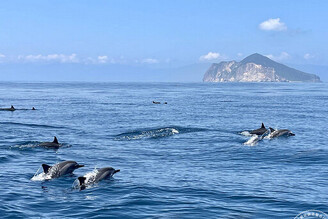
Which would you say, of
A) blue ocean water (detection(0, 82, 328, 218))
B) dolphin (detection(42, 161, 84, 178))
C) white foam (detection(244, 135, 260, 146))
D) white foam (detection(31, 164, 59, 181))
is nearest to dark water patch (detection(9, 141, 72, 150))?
blue ocean water (detection(0, 82, 328, 218))

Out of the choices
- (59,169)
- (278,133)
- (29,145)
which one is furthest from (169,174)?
(278,133)

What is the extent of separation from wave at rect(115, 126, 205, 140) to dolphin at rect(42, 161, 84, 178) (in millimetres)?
15004

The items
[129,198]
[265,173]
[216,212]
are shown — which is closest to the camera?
[216,212]

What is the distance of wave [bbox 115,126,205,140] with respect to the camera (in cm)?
3903

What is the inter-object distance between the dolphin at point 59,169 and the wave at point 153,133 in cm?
1500

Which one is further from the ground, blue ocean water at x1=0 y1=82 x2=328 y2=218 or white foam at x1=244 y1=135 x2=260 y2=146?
white foam at x1=244 y1=135 x2=260 y2=146

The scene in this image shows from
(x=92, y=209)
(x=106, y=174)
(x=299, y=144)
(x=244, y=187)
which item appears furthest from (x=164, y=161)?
(x=299, y=144)

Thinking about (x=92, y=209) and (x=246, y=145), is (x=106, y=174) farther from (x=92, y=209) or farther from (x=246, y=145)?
(x=246, y=145)

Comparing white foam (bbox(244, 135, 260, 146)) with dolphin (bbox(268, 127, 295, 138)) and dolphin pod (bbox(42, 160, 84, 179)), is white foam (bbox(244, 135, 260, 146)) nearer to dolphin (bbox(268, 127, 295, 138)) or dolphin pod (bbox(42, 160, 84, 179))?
dolphin (bbox(268, 127, 295, 138))

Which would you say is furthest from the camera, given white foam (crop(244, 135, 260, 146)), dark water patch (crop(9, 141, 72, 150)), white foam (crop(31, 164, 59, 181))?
white foam (crop(244, 135, 260, 146))

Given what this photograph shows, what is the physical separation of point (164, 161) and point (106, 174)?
6.28m

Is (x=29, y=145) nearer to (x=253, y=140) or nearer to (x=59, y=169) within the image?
(x=59, y=169)

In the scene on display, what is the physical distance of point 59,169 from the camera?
74.9 feet

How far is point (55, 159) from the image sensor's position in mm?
28391
